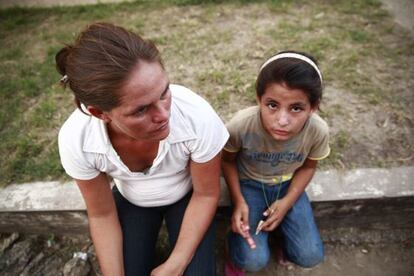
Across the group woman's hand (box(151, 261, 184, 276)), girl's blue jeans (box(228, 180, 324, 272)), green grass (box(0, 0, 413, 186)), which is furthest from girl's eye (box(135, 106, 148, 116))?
green grass (box(0, 0, 413, 186))

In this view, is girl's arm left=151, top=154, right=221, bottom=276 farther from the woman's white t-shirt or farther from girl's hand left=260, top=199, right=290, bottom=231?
girl's hand left=260, top=199, right=290, bottom=231

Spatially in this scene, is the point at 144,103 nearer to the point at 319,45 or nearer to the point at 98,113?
the point at 98,113

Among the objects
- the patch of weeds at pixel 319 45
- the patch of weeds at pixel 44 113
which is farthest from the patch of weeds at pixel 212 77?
the patch of weeds at pixel 44 113

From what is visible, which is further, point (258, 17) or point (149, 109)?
point (258, 17)

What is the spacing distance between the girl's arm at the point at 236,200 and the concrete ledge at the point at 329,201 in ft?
0.72

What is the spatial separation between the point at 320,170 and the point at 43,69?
294cm

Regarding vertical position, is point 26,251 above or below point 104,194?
below

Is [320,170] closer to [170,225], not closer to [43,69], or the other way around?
[170,225]

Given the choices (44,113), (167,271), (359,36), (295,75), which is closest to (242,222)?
(167,271)

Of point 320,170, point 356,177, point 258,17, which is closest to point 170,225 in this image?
point 320,170

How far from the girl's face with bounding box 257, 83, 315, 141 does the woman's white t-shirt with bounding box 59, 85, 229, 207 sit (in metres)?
0.25

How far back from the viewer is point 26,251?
2.39 metres

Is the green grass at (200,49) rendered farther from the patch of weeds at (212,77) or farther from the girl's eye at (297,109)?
the girl's eye at (297,109)

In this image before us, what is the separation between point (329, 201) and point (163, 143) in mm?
1211
